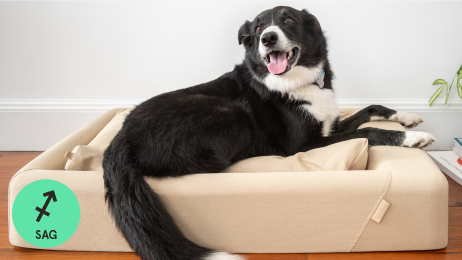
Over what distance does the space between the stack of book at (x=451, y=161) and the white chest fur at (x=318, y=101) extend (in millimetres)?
987

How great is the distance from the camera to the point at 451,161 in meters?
→ 2.41

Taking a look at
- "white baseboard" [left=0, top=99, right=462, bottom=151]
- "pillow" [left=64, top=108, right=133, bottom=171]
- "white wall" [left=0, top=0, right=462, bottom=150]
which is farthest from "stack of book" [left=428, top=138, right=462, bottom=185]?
"pillow" [left=64, top=108, right=133, bottom=171]

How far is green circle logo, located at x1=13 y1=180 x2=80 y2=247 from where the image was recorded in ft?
4.91

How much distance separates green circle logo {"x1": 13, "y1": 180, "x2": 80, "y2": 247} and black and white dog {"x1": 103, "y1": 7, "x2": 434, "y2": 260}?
0.25 meters

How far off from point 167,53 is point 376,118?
168 cm

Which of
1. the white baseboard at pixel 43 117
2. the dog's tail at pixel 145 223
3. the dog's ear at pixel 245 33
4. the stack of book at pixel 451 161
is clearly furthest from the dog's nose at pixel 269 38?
the stack of book at pixel 451 161

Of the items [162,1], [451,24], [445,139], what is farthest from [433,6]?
[162,1]

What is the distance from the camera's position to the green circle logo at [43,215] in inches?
58.9

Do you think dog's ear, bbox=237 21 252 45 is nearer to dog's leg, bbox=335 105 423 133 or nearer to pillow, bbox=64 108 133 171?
dog's leg, bbox=335 105 423 133

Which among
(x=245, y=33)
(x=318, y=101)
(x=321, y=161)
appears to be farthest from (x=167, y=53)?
(x=321, y=161)

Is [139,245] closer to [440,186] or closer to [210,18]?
[440,186]

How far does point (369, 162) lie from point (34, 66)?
2719mm

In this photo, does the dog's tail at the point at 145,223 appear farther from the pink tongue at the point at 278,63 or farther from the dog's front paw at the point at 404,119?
the dog's front paw at the point at 404,119

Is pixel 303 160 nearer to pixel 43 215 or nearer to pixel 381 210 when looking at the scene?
pixel 381 210
